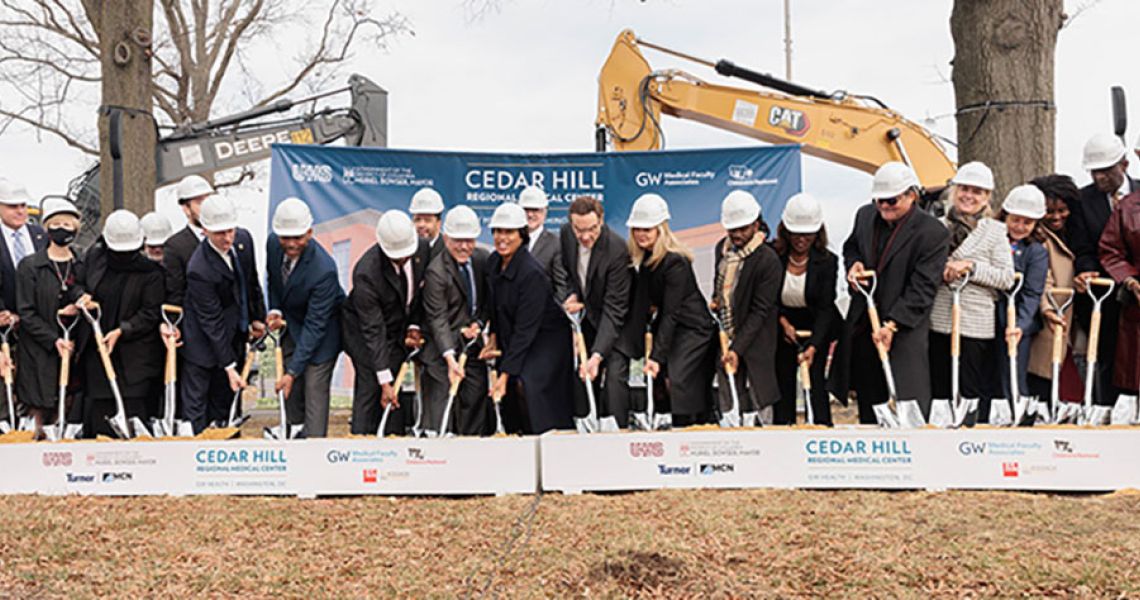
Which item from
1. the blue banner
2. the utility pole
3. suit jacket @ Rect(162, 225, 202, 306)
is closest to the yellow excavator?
the blue banner

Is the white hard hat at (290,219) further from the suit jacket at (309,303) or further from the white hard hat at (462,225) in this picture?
the white hard hat at (462,225)

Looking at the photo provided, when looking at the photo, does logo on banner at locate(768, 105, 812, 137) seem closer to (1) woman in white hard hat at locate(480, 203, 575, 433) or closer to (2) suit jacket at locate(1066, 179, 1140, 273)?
(2) suit jacket at locate(1066, 179, 1140, 273)

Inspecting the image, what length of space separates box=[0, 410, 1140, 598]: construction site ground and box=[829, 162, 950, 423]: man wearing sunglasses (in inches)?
33.2

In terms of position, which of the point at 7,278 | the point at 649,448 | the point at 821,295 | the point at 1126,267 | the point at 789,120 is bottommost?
the point at 649,448

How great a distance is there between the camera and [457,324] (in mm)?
6395

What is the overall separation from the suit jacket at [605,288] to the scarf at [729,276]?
0.59 metres

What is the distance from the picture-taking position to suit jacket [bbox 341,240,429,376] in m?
6.15

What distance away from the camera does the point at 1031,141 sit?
24.7ft

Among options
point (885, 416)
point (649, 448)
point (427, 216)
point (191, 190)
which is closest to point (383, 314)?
point (427, 216)

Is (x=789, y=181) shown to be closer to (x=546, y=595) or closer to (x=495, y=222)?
(x=495, y=222)

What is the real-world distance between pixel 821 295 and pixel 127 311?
14.9 ft

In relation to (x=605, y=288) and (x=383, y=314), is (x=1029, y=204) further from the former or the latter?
(x=383, y=314)

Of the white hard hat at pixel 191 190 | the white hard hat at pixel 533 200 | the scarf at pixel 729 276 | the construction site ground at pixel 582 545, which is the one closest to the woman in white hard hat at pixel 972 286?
the construction site ground at pixel 582 545

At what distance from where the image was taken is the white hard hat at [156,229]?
684 cm
